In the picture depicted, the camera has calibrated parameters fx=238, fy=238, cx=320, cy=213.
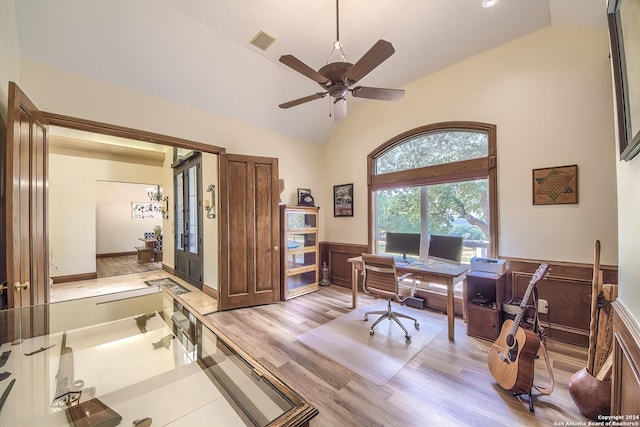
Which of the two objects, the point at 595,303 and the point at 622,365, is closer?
the point at 622,365

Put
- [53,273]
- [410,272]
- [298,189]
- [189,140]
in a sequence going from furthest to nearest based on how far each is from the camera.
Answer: [53,273] → [298,189] → [189,140] → [410,272]

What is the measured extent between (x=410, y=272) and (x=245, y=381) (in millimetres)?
2249

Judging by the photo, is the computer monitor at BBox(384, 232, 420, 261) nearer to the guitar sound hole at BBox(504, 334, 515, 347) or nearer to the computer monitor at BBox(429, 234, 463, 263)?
the computer monitor at BBox(429, 234, 463, 263)

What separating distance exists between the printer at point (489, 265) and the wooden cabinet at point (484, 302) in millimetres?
53

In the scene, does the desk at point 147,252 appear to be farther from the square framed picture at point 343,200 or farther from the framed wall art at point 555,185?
the framed wall art at point 555,185

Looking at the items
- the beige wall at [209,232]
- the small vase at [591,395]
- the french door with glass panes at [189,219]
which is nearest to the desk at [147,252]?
the french door with glass panes at [189,219]

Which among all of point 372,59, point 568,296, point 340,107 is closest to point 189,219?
point 340,107

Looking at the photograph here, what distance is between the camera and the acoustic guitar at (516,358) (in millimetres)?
1774

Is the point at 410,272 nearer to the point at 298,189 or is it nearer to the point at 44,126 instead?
the point at 298,189

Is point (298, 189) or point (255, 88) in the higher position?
point (255, 88)

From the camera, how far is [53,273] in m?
5.16

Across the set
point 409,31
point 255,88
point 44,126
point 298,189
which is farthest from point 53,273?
point 409,31

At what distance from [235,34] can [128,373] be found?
3.49m

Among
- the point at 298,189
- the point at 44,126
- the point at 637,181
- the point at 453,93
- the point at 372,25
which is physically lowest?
the point at 637,181
